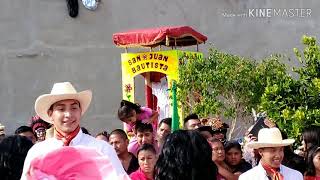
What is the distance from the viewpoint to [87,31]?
15.1 m

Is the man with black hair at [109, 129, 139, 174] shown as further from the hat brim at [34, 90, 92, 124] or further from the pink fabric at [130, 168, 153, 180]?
the hat brim at [34, 90, 92, 124]

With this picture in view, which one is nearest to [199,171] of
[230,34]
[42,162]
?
[42,162]

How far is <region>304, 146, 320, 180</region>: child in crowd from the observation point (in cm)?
683

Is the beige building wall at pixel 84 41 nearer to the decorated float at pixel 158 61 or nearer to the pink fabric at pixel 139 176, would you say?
the decorated float at pixel 158 61

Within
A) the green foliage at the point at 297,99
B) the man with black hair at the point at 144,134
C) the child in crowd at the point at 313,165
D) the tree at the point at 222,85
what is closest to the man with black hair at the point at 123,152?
the man with black hair at the point at 144,134

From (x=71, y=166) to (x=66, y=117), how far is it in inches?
80.8

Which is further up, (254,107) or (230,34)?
(230,34)

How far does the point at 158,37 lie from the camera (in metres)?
11.9

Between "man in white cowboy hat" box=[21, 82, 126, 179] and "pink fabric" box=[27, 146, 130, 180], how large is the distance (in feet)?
5.54

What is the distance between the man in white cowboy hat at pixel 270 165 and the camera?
20.0ft

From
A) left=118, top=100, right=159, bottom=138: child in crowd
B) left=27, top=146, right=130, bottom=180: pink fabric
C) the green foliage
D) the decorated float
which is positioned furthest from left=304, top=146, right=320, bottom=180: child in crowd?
the decorated float

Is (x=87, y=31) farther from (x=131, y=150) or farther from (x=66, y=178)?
(x=66, y=178)

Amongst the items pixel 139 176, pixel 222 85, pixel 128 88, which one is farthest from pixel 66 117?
pixel 128 88

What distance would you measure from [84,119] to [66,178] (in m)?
11.9
